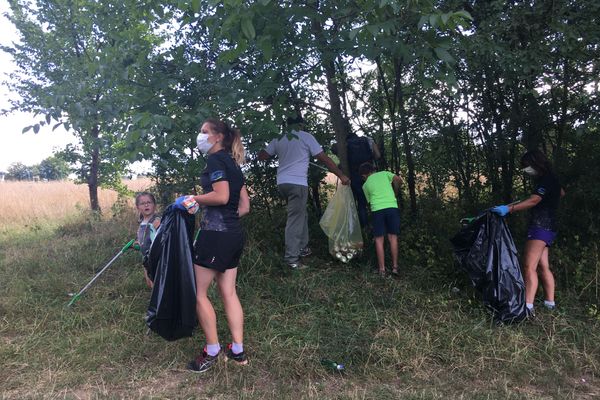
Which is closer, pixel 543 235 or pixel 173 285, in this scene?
pixel 173 285

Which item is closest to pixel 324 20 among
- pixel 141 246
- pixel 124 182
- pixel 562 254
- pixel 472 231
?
pixel 472 231

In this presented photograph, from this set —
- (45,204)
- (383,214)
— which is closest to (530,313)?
(383,214)

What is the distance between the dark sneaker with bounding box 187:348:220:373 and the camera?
3105 millimetres

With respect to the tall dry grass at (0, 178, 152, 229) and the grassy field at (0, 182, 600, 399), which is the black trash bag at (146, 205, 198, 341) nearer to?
the grassy field at (0, 182, 600, 399)

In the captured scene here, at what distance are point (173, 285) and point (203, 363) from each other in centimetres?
58

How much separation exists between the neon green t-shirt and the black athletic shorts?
210cm

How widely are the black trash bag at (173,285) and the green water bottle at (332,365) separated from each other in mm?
952

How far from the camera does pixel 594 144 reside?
511 centimetres

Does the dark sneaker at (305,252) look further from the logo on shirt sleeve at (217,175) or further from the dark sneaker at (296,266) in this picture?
the logo on shirt sleeve at (217,175)

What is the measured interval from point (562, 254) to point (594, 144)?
57.4 inches

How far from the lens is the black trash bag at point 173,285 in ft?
10.0

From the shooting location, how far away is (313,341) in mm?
3463

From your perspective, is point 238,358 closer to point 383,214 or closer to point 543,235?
point 383,214

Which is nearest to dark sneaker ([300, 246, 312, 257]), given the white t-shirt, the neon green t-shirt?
the white t-shirt
